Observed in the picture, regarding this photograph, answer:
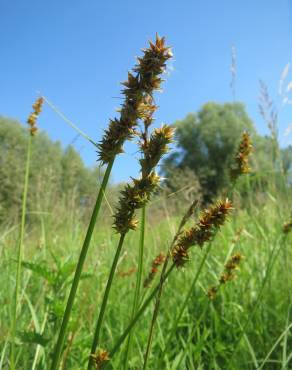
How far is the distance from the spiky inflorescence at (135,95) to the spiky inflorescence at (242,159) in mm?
682

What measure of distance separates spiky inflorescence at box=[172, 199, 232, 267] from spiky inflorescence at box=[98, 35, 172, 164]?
0.25m

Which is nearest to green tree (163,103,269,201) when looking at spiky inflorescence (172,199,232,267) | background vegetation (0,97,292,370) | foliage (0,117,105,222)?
foliage (0,117,105,222)

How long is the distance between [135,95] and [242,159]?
0.71 meters

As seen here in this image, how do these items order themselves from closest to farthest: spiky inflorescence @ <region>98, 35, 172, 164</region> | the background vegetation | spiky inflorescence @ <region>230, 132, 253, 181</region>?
spiky inflorescence @ <region>98, 35, 172, 164</region>, spiky inflorescence @ <region>230, 132, 253, 181</region>, the background vegetation

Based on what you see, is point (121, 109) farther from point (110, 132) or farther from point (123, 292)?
point (123, 292)

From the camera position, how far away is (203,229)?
2.76 ft

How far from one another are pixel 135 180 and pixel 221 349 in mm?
1389

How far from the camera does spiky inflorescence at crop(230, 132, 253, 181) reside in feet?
4.38

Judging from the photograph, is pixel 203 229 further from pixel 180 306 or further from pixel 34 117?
pixel 180 306

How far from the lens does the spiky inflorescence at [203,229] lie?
0.84m

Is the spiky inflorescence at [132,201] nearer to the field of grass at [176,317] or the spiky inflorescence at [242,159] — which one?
the field of grass at [176,317]

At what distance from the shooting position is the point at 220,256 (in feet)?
11.1

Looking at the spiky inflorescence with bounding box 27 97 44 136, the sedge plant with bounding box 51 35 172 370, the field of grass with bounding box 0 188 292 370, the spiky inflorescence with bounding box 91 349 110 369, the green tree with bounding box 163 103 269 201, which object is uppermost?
the green tree with bounding box 163 103 269 201

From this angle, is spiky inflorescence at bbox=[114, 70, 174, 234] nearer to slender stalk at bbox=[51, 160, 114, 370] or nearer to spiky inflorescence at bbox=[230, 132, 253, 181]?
slender stalk at bbox=[51, 160, 114, 370]
